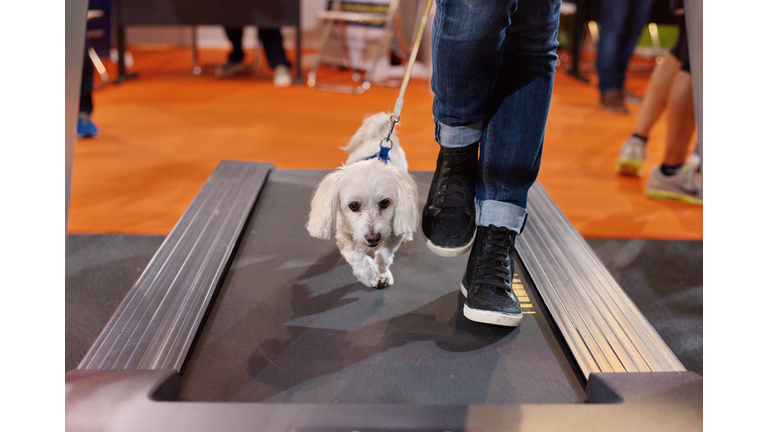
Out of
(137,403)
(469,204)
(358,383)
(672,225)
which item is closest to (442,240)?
(469,204)

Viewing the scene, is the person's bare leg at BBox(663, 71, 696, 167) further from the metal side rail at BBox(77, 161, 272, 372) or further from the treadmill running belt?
the metal side rail at BBox(77, 161, 272, 372)

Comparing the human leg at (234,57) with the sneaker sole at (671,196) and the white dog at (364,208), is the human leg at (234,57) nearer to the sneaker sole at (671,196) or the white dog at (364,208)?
the sneaker sole at (671,196)

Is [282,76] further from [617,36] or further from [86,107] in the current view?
[617,36]

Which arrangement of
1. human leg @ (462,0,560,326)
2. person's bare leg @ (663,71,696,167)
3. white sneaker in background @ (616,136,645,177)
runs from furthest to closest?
white sneaker in background @ (616,136,645,177), person's bare leg @ (663,71,696,167), human leg @ (462,0,560,326)

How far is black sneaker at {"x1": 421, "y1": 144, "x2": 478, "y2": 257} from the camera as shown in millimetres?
1220

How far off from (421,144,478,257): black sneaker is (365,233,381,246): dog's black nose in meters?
0.13

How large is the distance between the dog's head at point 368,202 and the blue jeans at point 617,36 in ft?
10.8

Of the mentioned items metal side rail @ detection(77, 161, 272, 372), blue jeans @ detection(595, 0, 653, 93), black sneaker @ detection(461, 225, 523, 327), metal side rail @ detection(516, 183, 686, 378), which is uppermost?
blue jeans @ detection(595, 0, 653, 93)

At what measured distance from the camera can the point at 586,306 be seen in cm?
129

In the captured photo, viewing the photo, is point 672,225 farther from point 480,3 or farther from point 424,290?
point 480,3

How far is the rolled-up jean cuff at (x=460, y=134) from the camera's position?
118 centimetres

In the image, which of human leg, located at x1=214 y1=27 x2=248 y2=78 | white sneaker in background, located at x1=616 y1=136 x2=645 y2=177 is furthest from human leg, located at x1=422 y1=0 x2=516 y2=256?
human leg, located at x1=214 y1=27 x2=248 y2=78

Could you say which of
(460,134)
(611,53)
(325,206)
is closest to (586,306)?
(460,134)
